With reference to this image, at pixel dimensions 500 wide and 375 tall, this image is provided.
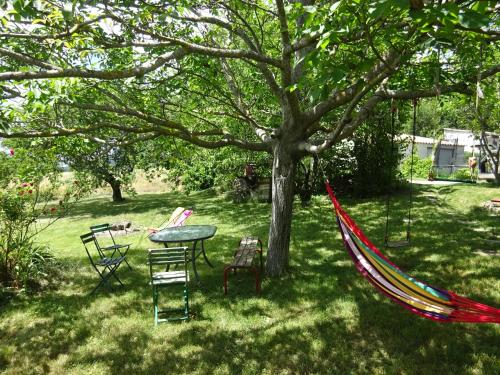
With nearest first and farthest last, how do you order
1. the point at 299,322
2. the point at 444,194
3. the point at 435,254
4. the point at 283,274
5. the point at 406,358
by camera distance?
the point at 406,358
the point at 299,322
the point at 283,274
the point at 435,254
the point at 444,194

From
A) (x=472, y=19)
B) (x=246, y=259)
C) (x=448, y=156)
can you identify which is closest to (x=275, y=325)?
(x=246, y=259)

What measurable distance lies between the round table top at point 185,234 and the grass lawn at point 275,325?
763 millimetres

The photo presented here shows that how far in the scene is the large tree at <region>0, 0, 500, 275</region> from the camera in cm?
301

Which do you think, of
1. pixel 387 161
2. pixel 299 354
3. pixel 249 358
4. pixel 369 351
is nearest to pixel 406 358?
pixel 369 351

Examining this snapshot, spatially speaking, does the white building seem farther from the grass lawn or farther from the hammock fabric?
the hammock fabric

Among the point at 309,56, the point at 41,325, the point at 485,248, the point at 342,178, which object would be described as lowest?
the point at 41,325

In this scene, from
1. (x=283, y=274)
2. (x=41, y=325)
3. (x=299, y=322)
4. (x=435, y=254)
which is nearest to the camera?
(x=299, y=322)

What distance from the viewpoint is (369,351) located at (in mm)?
3734

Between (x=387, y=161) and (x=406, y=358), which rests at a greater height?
(x=387, y=161)

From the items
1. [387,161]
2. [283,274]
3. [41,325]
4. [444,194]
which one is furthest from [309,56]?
[444,194]

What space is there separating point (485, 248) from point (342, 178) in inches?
282

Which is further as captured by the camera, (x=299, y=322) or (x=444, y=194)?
(x=444, y=194)

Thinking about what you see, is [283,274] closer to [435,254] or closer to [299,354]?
[299,354]

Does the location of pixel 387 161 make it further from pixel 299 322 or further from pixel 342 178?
pixel 299 322
